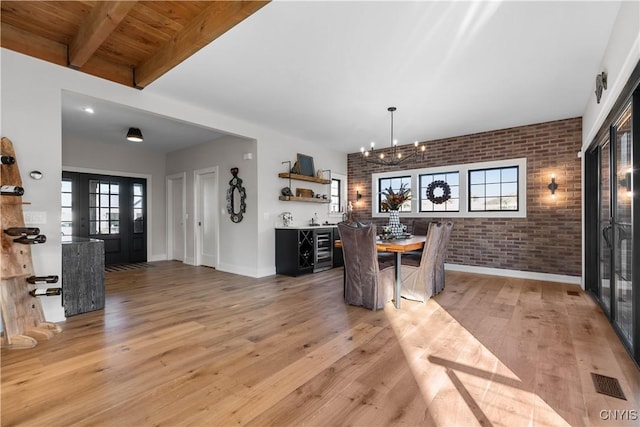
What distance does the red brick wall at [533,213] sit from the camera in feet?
15.1

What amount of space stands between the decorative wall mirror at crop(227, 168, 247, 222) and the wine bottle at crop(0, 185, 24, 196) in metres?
3.01

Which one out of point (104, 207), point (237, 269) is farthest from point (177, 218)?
point (237, 269)

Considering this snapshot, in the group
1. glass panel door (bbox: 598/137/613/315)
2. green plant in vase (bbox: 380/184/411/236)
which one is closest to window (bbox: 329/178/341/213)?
green plant in vase (bbox: 380/184/411/236)

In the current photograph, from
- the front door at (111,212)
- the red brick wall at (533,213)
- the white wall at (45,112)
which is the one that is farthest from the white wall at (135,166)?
the red brick wall at (533,213)

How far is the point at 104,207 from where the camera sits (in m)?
6.15

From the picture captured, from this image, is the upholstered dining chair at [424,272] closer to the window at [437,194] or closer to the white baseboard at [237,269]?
the window at [437,194]

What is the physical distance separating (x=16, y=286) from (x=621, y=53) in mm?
5103

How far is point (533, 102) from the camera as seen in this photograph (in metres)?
3.98

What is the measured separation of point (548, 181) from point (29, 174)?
6768 millimetres

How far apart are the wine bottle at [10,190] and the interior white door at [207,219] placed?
11.3 ft

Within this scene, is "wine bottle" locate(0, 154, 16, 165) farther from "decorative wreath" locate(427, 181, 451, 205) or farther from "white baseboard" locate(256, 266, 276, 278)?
"decorative wreath" locate(427, 181, 451, 205)

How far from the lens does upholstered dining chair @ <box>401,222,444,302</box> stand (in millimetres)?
3417

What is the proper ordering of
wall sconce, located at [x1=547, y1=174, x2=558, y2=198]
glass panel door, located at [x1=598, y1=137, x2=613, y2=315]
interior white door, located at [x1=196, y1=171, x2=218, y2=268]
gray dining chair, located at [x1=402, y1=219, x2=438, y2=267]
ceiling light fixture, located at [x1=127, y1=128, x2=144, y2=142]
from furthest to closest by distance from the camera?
interior white door, located at [x1=196, y1=171, x2=218, y2=268] → ceiling light fixture, located at [x1=127, y1=128, x2=144, y2=142] → wall sconce, located at [x1=547, y1=174, x2=558, y2=198] → gray dining chair, located at [x1=402, y1=219, x2=438, y2=267] → glass panel door, located at [x1=598, y1=137, x2=613, y2=315]

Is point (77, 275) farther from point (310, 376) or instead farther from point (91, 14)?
point (310, 376)
